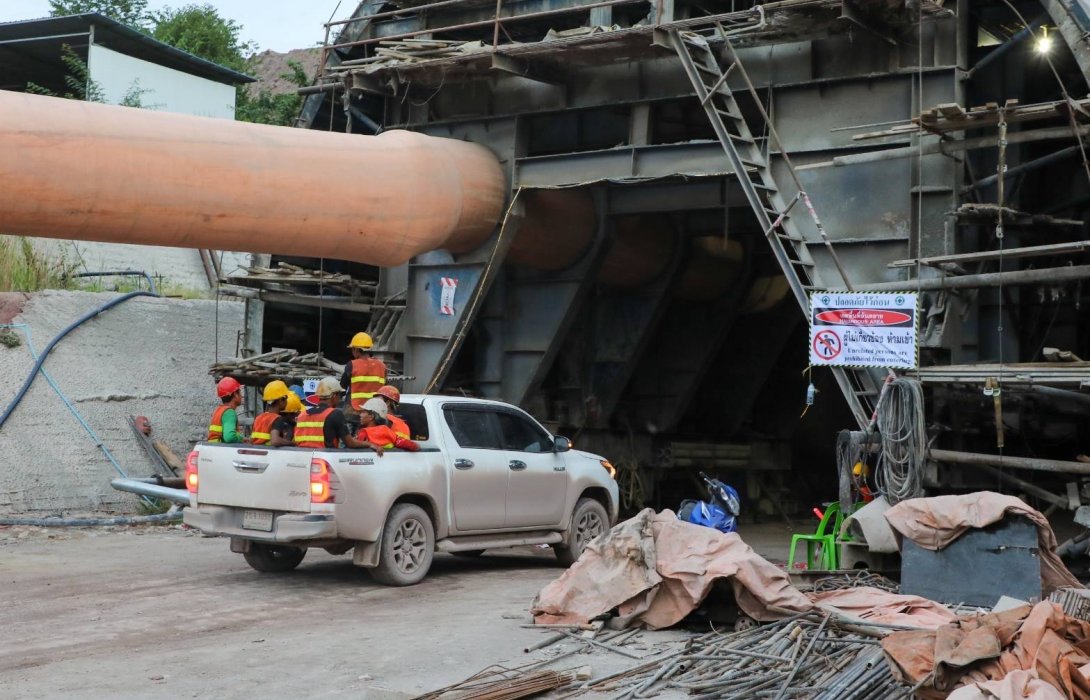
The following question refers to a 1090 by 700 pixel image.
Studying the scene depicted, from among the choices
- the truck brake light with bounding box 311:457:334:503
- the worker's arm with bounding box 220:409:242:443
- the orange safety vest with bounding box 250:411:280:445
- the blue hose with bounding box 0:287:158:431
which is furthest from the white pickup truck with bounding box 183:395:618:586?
the blue hose with bounding box 0:287:158:431

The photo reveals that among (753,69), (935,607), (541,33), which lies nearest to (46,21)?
(541,33)

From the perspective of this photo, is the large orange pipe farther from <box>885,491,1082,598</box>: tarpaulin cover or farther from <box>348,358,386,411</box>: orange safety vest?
<box>885,491,1082,598</box>: tarpaulin cover

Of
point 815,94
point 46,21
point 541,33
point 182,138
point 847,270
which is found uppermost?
point 46,21

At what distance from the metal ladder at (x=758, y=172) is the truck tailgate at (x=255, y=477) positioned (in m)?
5.76

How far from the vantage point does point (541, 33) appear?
58.4 feet

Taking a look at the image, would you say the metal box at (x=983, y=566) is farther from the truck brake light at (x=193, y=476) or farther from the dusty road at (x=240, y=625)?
the truck brake light at (x=193, y=476)

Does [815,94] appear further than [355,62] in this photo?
No

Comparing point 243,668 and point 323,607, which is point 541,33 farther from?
point 243,668

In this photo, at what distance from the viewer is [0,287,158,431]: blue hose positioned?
54.4 feet

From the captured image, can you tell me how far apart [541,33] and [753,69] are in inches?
148

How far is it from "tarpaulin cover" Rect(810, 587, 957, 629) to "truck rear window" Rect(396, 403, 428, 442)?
4264 millimetres

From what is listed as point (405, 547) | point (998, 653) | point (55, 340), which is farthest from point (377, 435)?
point (55, 340)

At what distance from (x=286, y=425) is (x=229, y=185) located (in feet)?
8.90

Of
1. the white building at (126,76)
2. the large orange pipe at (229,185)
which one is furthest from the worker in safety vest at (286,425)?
the white building at (126,76)
